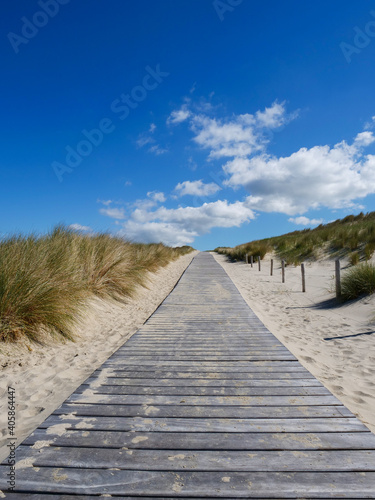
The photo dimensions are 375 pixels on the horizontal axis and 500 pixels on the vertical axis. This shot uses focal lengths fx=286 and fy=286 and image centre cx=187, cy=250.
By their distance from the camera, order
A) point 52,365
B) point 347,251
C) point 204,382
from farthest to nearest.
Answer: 1. point 347,251
2. point 52,365
3. point 204,382

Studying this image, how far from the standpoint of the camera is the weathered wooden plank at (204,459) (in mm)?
1684

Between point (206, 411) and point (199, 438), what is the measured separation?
35cm

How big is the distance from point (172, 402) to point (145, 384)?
1.46 ft

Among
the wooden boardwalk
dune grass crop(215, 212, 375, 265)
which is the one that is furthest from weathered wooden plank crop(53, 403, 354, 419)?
dune grass crop(215, 212, 375, 265)

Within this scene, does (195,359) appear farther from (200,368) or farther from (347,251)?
(347,251)

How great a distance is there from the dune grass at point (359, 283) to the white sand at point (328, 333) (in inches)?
12.5

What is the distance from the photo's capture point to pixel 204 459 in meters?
1.75

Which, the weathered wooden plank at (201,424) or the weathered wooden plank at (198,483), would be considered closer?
the weathered wooden plank at (198,483)

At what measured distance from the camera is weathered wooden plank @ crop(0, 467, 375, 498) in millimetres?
1522

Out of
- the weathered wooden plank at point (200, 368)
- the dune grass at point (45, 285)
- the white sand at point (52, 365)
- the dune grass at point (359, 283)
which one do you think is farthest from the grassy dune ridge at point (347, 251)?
the dune grass at point (45, 285)

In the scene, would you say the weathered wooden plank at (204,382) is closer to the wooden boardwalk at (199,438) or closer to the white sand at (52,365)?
the wooden boardwalk at (199,438)

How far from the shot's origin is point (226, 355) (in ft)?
11.7

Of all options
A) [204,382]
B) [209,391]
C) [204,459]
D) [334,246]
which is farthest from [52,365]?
[334,246]

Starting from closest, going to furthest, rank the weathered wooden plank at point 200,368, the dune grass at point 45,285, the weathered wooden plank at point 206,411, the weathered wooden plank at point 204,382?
the weathered wooden plank at point 206,411 → the weathered wooden plank at point 204,382 → the weathered wooden plank at point 200,368 → the dune grass at point 45,285
